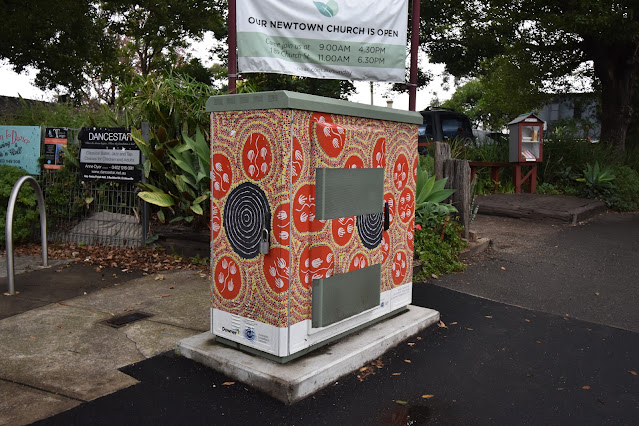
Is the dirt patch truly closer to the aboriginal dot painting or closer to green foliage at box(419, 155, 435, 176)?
green foliage at box(419, 155, 435, 176)

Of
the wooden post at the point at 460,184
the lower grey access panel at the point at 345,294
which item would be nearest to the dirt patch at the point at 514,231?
the wooden post at the point at 460,184

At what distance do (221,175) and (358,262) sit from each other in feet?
3.71

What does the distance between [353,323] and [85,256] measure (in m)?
4.28

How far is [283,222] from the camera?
343 centimetres

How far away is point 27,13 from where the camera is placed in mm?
17062

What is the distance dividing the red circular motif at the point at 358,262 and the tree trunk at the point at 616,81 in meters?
13.6

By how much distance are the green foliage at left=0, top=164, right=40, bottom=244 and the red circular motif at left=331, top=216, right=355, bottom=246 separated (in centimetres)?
524

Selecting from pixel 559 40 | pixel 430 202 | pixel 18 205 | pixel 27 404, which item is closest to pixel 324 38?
pixel 430 202

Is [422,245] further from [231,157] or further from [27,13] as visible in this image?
[27,13]

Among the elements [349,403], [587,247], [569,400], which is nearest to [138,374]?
[349,403]

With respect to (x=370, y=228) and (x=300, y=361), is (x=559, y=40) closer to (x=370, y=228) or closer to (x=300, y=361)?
(x=370, y=228)

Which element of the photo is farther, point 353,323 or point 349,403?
point 353,323

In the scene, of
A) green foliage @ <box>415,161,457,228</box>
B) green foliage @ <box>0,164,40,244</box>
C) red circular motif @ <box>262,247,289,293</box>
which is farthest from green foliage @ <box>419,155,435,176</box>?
red circular motif @ <box>262,247,289,293</box>

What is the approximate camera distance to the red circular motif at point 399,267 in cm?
450
